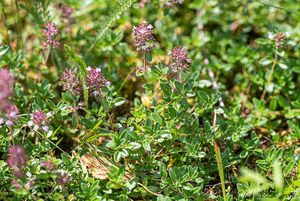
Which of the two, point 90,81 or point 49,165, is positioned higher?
point 90,81

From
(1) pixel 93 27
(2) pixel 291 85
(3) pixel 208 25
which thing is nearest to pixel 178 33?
(3) pixel 208 25

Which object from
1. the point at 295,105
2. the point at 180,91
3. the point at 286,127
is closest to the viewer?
the point at 180,91

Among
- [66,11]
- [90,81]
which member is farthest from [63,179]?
[66,11]

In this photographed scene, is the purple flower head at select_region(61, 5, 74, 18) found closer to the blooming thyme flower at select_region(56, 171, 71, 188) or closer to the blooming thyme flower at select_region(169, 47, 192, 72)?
the blooming thyme flower at select_region(169, 47, 192, 72)

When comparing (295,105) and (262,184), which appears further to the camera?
(295,105)

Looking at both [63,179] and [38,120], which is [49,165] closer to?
[63,179]

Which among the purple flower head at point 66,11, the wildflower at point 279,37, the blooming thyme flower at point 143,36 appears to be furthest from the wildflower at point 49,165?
the wildflower at point 279,37

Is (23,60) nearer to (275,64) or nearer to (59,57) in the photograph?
(59,57)

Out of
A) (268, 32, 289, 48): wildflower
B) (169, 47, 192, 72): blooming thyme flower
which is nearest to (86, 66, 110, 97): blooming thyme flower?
(169, 47, 192, 72): blooming thyme flower
